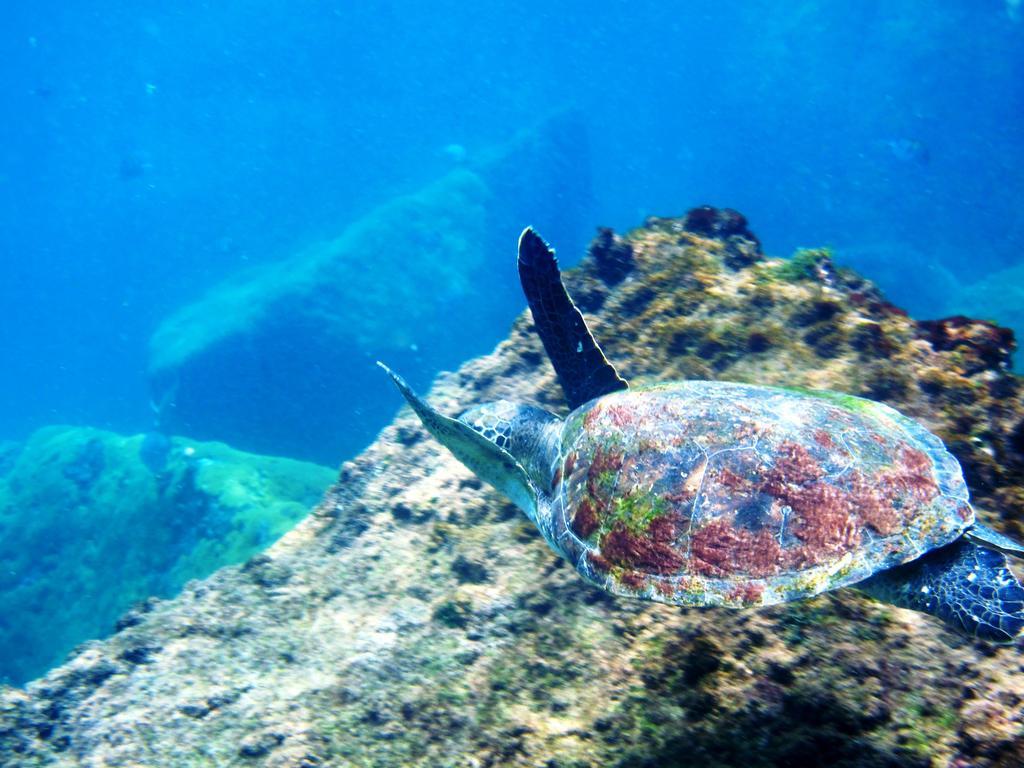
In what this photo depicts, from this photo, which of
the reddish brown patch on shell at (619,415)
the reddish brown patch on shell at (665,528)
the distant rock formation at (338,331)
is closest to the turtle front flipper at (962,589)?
the reddish brown patch on shell at (665,528)

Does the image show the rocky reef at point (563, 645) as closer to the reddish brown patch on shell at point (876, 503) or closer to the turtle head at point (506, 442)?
the turtle head at point (506, 442)

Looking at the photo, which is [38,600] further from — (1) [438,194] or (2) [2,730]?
(1) [438,194]

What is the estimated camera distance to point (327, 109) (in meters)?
67.4

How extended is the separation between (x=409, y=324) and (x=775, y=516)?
15.9m

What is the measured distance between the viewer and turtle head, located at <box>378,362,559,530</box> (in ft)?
9.58

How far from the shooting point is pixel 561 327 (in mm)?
3387

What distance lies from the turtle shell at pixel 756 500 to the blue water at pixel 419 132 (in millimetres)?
16777

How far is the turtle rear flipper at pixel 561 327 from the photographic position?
10.7ft

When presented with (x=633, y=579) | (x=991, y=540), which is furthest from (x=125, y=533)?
(x=991, y=540)

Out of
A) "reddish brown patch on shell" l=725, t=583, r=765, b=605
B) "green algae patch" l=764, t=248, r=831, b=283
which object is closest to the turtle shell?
"reddish brown patch on shell" l=725, t=583, r=765, b=605

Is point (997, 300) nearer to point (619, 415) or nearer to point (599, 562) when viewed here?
point (619, 415)

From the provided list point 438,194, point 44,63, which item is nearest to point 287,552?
point 438,194

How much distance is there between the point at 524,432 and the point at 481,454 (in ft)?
1.36

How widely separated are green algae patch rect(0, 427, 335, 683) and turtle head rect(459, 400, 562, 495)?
22.4 ft
